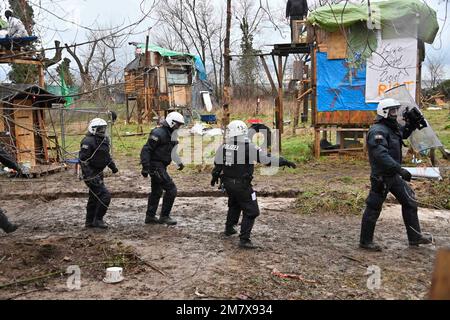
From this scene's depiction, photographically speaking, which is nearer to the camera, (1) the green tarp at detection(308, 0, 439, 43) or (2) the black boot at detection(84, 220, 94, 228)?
(2) the black boot at detection(84, 220, 94, 228)

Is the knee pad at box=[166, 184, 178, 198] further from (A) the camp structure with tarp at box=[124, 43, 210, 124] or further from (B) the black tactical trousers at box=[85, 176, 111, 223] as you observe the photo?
(A) the camp structure with tarp at box=[124, 43, 210, 124]

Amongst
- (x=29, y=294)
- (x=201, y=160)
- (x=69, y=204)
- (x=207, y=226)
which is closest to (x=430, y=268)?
(x=207, y=226)

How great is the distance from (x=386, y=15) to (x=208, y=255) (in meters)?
8.99

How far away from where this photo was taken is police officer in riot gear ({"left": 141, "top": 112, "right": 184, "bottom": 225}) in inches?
294

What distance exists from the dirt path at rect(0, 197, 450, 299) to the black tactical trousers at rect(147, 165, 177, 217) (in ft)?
1.17

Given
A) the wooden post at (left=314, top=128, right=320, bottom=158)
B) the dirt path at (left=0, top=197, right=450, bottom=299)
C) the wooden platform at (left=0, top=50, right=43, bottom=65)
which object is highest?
the wooden platform at (left=0, top=50, right=43, bottom=65)

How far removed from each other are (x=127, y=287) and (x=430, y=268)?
3.68m

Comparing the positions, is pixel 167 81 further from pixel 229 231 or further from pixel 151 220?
pixel 229 231

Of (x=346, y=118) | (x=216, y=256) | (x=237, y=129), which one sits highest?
(x=346, y=118)

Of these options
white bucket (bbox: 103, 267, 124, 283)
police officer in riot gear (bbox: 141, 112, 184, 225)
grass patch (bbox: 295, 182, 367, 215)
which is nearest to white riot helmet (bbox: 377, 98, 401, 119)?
grass patch (bbox: 295, 182, 367, 215)

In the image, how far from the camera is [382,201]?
239 inches

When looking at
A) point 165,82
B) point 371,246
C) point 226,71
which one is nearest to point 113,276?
point 371,246

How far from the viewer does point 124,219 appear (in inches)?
A: 325

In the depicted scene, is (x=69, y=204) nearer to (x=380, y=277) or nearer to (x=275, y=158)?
(x=275, y=158)
